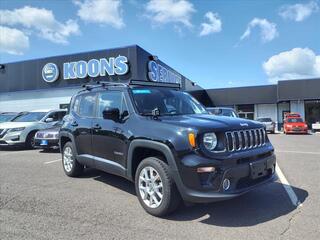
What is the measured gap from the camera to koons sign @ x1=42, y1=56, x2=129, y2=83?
1002 inches

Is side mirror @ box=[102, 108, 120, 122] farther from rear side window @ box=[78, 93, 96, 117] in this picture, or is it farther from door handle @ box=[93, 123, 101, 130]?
rear side window @ box=[78, 93, 96, 117]

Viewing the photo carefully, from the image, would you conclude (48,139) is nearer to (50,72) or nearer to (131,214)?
(131,214)

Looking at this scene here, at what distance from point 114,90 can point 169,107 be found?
44.1 inches

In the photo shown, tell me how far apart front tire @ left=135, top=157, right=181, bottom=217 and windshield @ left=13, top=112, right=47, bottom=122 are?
11.4 m

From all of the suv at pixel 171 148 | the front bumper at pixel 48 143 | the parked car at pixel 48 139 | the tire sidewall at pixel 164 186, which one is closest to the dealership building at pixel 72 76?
the parked car at pixel 48 139

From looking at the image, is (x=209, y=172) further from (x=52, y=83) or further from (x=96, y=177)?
(x=52, y=83)

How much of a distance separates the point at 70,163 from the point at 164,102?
121 inches

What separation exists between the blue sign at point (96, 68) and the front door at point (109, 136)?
18537 mm

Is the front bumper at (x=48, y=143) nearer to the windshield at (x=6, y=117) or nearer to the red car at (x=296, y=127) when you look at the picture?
the windshield at (x=6, y=117)

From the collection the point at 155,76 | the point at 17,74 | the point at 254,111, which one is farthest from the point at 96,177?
the point at 254,111

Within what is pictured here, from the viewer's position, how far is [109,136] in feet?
21.0

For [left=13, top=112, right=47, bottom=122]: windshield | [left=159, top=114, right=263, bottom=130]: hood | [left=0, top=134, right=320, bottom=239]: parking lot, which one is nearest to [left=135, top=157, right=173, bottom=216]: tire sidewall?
[left=0, top=134, right=320, bottom=239]: parking lot

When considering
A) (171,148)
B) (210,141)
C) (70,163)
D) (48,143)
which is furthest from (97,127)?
(48,143)

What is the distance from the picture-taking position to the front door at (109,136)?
6.11 meters
